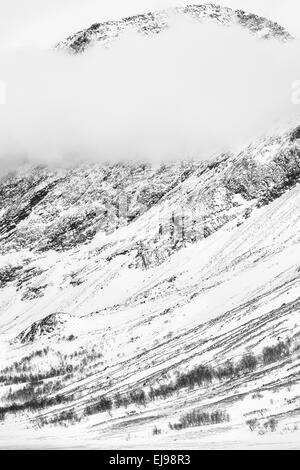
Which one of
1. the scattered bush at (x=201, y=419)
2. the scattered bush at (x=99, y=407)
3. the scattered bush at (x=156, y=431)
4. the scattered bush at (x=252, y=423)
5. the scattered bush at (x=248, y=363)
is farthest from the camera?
the scattered bush at (x=248, y=363)

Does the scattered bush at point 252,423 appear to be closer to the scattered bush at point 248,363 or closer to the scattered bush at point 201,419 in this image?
the scattered bush at point 201,419

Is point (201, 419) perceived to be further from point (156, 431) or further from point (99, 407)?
point (99, 407)

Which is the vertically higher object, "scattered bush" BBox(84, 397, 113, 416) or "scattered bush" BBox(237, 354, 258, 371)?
"scattered bush" BBox(237, 354, 258, 371)

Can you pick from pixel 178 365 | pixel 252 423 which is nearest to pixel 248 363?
pixel 178 365

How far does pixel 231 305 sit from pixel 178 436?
7870cm

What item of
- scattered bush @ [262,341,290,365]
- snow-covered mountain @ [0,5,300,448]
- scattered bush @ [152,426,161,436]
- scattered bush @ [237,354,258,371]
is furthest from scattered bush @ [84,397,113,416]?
scattered bush @ [152,426,161,436]

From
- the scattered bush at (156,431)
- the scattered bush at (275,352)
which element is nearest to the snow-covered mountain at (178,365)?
the scattered bush at (156,431)

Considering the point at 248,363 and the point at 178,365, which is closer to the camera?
the point at 248,363

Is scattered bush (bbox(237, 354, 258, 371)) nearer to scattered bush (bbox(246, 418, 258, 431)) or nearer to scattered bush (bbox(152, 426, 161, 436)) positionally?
scattered bush (bbox(152, 426, 161, 436))

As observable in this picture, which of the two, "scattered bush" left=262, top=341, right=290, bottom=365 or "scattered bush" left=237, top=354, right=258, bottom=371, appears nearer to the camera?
"scattered bush" left=262, top=341, right=290, bottom=365

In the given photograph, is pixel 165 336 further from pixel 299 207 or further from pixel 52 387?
pixel 299 207

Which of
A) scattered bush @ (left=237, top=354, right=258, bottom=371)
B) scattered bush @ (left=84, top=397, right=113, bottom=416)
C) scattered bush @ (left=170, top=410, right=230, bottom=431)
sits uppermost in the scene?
scattered bush @ (left=237, top=354, right=258, bottom=371)

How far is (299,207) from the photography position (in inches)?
7559
